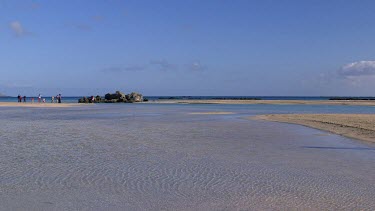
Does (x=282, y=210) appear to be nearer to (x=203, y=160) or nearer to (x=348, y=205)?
(x=348, y=205)

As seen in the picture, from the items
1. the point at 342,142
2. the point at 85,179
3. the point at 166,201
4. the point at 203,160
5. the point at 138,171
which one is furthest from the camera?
the point at 342,142

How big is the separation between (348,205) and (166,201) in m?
3.38

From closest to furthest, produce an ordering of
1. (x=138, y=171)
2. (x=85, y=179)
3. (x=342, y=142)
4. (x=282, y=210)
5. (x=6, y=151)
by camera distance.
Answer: (x=282, y=210) → (x=85, y=179) → (x=138, y=171) → (x=6, y=151) → (x=342, y=142)

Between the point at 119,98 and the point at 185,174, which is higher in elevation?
the point at 119,98

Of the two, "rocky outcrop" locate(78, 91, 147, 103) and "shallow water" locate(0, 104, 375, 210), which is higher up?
"rocky outcrop" locate(78, 91, 147, 103)

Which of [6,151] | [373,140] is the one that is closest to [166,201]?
[6,151]

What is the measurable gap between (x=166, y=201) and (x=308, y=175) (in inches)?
166

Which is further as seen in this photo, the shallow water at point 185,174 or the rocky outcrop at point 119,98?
the rocky outcrop at point 119,98

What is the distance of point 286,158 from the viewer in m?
12.6

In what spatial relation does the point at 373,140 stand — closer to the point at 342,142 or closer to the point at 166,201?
the point at 342,142

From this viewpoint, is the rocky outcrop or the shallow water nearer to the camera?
the shallow water

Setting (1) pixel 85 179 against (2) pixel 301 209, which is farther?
(1) pixel 85 179

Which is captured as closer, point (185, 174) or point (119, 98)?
point (185, 174)

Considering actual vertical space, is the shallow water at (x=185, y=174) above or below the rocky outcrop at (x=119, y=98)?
below
